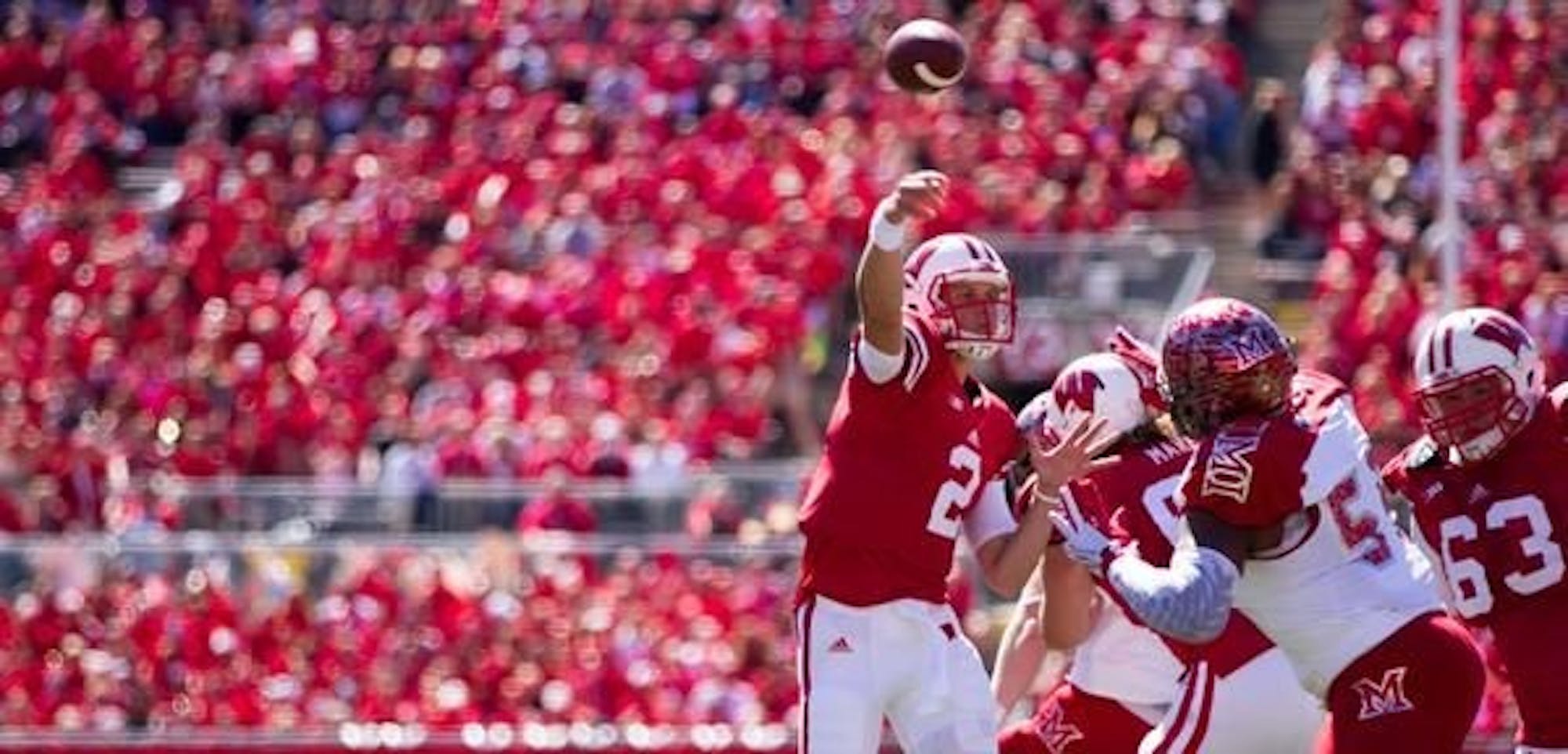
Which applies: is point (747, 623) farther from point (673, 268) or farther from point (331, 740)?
point (673, 268)

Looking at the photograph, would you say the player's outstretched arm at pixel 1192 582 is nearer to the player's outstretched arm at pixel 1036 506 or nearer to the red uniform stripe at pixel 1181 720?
the red uniform stripe at pixel 1181 720

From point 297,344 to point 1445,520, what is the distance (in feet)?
41.3

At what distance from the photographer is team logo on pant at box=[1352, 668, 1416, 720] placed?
7.81 m

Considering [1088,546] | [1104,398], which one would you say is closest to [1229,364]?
[1088,546]

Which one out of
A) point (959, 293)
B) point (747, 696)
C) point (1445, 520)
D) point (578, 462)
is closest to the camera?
point (1445, 520)

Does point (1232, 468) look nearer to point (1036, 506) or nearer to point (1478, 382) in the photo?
point (1478, 382)

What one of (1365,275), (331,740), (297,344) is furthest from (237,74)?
(331,740)

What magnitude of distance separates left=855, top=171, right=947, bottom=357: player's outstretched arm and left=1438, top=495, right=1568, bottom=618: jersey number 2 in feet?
4.46

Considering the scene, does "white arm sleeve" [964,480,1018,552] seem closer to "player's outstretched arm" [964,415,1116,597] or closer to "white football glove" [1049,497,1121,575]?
"player's outstretched arm" [964,415,1116,597]

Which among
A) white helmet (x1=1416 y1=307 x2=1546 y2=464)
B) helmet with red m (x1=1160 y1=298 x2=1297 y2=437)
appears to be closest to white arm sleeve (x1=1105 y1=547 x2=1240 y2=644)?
helmet with red m (x1=1160 y1=298 x2=1297 y2=437)

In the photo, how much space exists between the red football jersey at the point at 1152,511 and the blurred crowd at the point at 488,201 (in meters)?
9.02

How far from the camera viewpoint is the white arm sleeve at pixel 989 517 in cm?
955

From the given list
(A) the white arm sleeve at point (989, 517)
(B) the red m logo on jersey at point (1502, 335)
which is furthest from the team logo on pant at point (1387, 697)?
(A) the white arm sleeve at point (989, 517)

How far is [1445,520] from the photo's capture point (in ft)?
27.9
